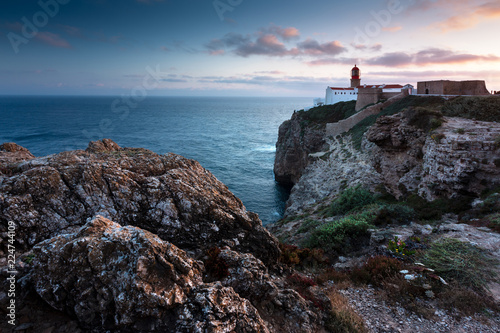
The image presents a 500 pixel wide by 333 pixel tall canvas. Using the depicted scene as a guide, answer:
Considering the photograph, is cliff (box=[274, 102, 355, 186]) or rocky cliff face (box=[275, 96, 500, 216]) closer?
rocky cliff face (box=[275, 96, 500, 216])

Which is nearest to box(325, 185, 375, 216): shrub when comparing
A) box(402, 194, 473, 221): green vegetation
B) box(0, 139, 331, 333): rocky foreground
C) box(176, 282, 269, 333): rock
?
box(402, 194, 473, 221): green vegetation

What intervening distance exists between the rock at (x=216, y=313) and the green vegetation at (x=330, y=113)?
51743mm

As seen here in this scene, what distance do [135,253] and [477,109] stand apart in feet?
95.5

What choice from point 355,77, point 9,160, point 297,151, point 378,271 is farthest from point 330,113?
point 9,160

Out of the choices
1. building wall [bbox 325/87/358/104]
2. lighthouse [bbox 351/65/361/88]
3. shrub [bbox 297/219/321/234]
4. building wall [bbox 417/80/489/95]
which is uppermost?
lighthouse [bbox 351/65/361/88]

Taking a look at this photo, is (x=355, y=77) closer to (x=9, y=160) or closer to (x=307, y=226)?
(x=307, y=226)

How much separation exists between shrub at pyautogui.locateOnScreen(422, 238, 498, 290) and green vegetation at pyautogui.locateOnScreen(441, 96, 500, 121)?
684 inches

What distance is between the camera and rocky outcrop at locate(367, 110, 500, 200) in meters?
14.8

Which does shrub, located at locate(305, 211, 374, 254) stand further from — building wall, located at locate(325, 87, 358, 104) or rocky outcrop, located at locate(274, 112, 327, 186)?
building wall, located at locate(325, 87, 358, 104)

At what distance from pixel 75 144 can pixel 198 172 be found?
64.5 meters

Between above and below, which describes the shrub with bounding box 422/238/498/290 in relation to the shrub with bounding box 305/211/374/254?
above

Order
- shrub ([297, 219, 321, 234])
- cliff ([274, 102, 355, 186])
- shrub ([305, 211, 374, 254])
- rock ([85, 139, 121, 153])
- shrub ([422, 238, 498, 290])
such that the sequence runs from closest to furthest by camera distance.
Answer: shrub ([422, 238, 498, 290]) < rock ([85, 139, 121, 153]) < shrub ([305, 211, 374, 254]) < shrub ([297, 219, 321, 234]) < cliff ([274, 102, 355, 186])

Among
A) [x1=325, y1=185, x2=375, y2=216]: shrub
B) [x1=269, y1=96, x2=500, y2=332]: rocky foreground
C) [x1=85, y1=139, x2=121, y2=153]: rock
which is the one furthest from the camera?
[x1=325, y1=185, x2=375, y2=216]: shrub

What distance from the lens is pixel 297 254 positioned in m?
11.0
